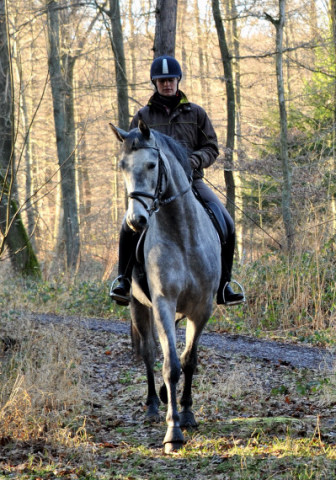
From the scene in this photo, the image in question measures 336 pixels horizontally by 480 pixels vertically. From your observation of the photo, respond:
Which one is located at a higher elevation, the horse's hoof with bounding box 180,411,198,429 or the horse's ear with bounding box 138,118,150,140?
the horse's ear with bounding box 138,118,150,140

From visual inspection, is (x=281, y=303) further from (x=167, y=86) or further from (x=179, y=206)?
(x=179, y=206)

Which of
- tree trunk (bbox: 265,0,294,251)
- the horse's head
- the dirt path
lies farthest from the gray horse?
tree trunk (bbox: 265,0,294,251)

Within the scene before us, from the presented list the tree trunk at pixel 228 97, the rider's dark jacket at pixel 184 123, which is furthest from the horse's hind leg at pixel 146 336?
the tree trunk at pixel 228 97

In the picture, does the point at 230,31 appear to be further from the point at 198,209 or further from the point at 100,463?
the point at 100,463

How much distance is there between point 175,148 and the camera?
5.54m

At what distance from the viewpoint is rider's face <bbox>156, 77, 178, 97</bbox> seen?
6.28m

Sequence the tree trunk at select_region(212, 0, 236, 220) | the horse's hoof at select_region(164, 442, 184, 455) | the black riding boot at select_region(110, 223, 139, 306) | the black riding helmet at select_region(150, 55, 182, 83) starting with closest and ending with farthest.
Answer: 1. the horse's hoof at select_region(164, 442, 184, 455)
2. the black riding boot at select_region(110, 223, 139, 306)
3. the black riding helmet at select_region(150, 55, 182, 83)
4. the tree trunk at select_region(212, 0, 236, 220)

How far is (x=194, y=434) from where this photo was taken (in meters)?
5.56

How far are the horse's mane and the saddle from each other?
586 millimetres

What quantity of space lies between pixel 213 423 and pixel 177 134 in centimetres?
289

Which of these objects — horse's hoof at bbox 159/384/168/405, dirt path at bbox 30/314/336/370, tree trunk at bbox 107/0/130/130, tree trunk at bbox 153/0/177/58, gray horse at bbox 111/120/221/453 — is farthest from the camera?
tree trunk at bbox 107/0/130/130

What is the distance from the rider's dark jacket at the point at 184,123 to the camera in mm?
6410

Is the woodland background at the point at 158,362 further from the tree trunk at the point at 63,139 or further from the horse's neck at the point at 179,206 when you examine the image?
the horse's neck at the point at 179,206

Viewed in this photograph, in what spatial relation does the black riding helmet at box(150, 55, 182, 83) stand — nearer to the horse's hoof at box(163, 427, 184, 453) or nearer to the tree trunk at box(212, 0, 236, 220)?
the horse's hoof at box(163, 427, 184, 453)
